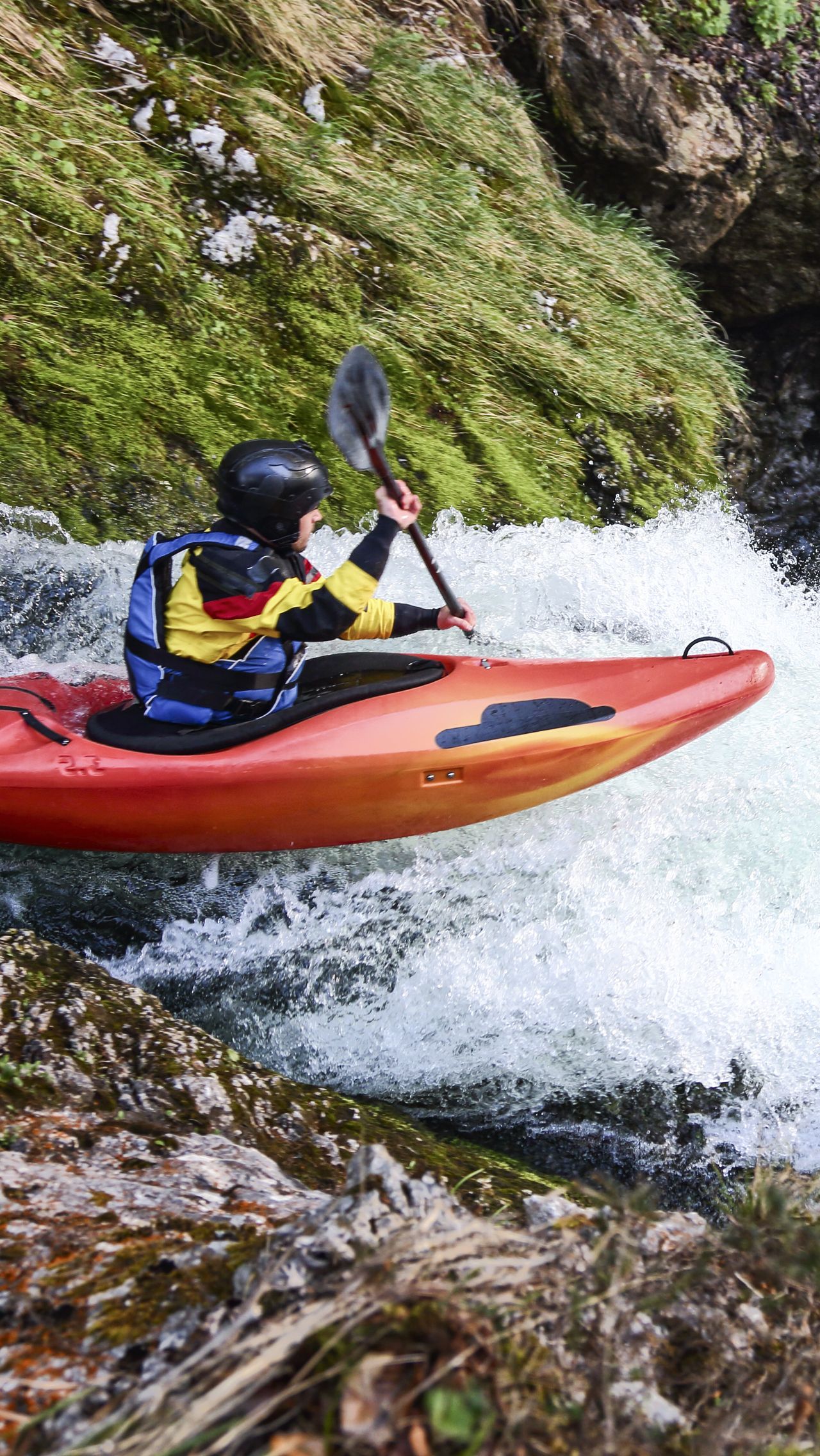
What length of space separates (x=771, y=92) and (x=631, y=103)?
87 centimetres

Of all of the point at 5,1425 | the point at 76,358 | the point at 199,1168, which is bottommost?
the point at 76,358

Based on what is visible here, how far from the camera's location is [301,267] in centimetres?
514

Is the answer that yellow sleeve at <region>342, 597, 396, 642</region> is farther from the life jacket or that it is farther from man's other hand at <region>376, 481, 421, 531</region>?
man's other hand at <region>376, 481, 421, 531</region>

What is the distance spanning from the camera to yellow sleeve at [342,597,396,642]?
3.53 metres

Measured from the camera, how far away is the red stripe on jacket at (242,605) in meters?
3.02

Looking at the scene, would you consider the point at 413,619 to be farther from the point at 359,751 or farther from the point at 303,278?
the point at 303,278

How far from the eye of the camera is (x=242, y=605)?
9.93ft

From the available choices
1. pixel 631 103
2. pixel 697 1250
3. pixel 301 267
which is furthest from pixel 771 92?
pixel 697 1250

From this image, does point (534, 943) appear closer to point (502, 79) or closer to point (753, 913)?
point (753, 913)

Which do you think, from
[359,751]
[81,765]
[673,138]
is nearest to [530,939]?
[359,751]

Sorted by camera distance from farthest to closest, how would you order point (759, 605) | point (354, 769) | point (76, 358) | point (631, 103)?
1. point (631, 103)
2. point (759, 605)
3. point (76, 358)
4. point (354, 769)

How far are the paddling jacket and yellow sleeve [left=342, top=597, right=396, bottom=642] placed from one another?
0.74ft

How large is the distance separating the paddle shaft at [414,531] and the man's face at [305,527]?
24cm

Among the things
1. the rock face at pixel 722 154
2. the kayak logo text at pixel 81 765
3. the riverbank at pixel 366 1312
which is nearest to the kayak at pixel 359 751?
the kayak logo text at pixel 81 765
